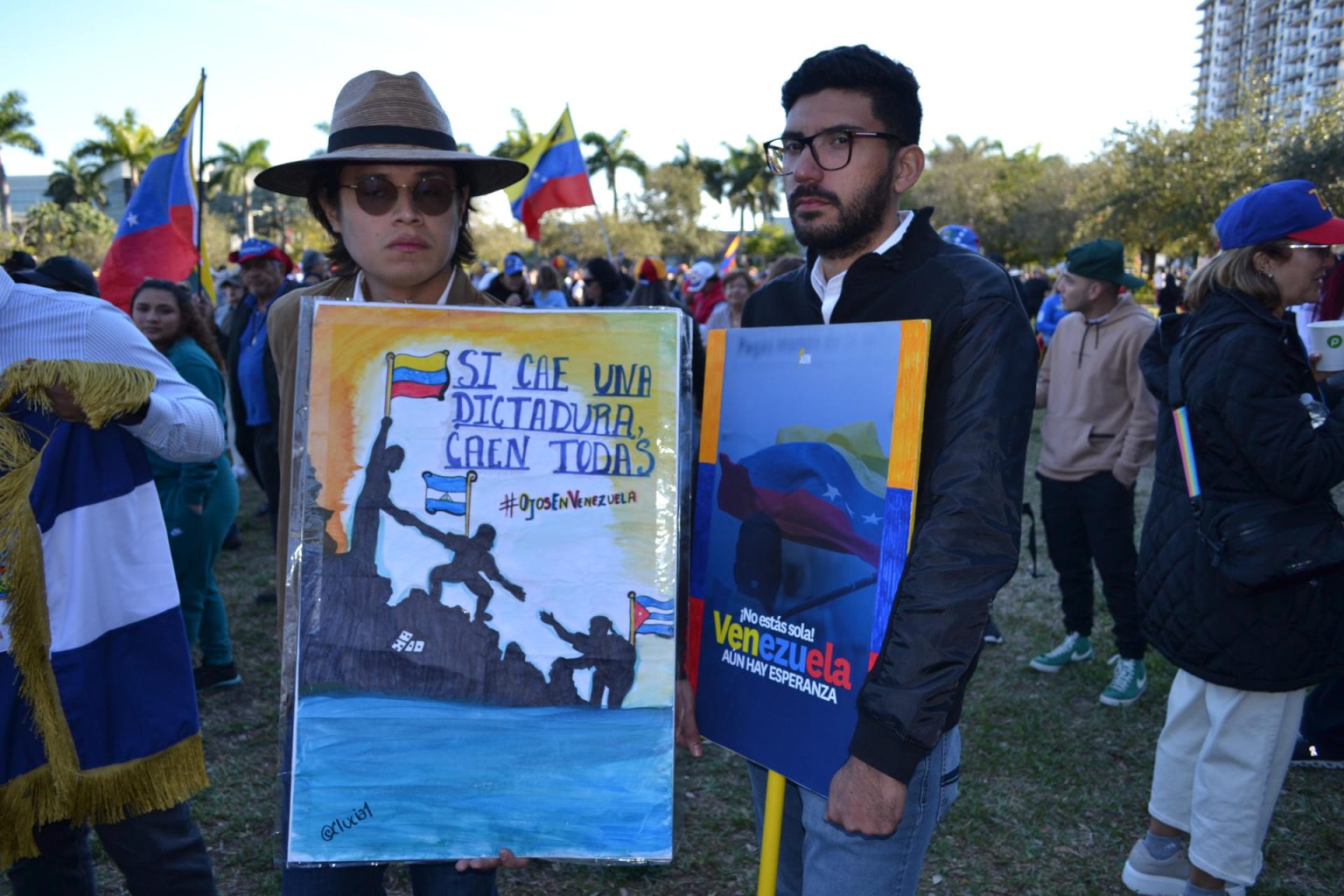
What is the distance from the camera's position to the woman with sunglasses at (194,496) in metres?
4.77

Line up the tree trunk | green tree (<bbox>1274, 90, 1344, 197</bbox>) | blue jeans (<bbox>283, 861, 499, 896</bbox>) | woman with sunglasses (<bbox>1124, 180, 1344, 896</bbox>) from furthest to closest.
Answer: the tree trunk
green tree (<bbox>1274, 90, 1344, 197</bbox>)
woman with sunglasses (<bbox>1124, 180, 1344, 896</bbox>)
blue jeans (<bbox>283, 861, 499, 896</bbox>)

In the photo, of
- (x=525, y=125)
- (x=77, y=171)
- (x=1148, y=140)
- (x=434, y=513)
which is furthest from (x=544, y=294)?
(x=77, y=171)

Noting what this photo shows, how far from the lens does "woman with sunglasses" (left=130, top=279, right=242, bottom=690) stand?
4.77 m

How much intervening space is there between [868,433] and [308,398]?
93 centimetres

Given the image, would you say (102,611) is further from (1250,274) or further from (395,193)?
(1250,274)

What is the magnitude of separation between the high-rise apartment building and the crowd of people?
9246cm

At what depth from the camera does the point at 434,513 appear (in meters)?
1.63

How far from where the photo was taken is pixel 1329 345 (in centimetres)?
299

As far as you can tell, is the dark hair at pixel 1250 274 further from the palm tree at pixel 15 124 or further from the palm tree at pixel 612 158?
the palm tree at pixel 612 158

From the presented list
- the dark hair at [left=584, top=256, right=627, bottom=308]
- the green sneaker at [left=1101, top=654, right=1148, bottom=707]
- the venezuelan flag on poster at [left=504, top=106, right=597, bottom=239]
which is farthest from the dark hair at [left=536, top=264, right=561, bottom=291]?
the green sneaker at [left=1101, top=654, right=1148, bottom=707]

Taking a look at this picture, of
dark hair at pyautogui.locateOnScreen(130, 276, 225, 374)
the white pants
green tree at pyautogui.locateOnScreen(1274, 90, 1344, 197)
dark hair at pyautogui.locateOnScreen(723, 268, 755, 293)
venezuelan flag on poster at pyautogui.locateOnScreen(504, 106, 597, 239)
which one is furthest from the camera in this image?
green tree at pyautogui.locateOnScreen(1274, 90, 1344, 197)

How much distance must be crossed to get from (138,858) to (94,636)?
1.80ft
